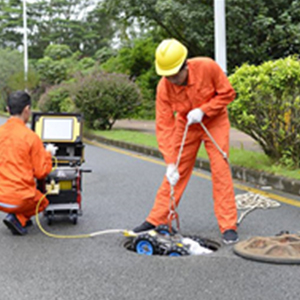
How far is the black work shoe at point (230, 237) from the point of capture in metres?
5.43

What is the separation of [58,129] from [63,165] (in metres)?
0.58

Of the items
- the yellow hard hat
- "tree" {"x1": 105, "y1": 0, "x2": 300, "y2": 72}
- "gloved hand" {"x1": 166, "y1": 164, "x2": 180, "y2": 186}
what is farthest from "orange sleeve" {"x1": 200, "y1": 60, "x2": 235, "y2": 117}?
"tree" {"x1": 105, "y1": 0, "x2": 300, "y2": 72}

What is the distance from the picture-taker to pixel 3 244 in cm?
563

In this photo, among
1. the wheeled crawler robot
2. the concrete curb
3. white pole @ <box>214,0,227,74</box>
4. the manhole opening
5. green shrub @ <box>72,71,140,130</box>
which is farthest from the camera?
green shrub @ <box>72,71,140,130</box>

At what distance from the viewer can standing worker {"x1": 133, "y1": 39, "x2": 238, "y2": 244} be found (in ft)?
17.8

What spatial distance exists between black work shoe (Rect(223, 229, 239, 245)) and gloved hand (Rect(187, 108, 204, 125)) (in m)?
0.99

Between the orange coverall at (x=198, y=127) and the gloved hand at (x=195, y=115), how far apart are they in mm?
48

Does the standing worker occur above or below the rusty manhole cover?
above

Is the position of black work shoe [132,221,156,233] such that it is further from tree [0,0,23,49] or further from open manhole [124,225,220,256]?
tree [0,0,23,49]

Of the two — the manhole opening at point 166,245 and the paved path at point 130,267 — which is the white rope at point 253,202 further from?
the manhole opening at point 166,245

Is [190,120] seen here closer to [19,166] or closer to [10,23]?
[19,166]

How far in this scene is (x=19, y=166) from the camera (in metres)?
5.91

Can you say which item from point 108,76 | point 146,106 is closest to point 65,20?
point 146,106

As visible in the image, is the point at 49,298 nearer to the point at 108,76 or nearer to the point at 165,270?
the point at 165,270
